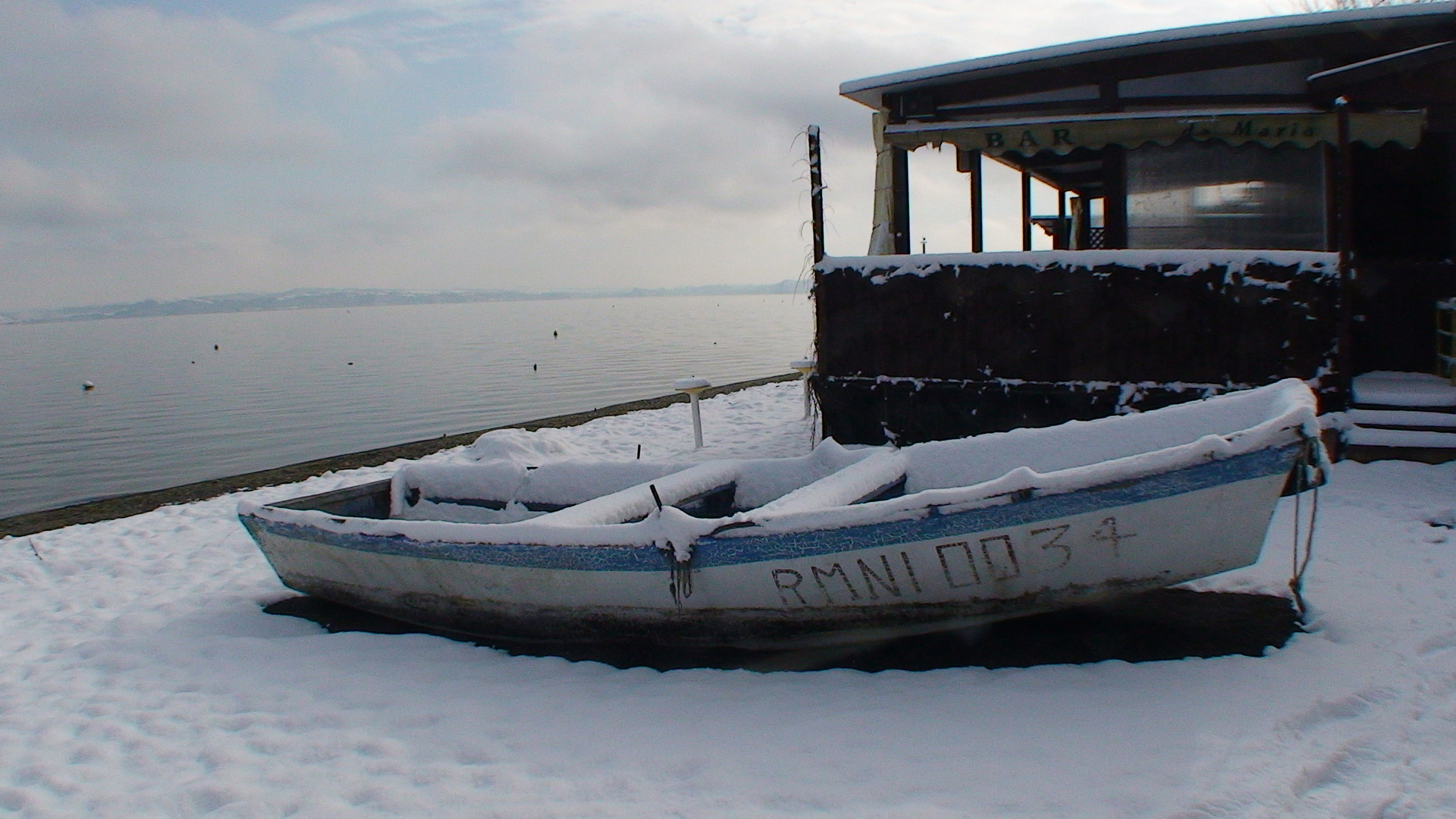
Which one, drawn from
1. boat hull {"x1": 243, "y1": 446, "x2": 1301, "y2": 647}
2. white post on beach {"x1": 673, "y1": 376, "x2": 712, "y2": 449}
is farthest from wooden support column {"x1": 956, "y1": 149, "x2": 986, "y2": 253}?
boat hull {"x1": 243, "y1": 446, "x2": 1301, "y2": 647}

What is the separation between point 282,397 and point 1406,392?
3147cm

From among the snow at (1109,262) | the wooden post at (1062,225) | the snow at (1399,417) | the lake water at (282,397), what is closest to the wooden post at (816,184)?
the snow at (1109,262)

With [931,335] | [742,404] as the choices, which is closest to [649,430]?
[742,404]

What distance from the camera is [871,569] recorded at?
15.7 feet

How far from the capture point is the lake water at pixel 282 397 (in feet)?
65.5

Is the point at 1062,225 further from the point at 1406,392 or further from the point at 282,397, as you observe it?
the point at 282,397

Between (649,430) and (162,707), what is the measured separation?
9.31 metres

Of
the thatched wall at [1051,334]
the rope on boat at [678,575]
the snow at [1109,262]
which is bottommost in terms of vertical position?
the rope on boat at [678,575]

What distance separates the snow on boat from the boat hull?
0.01 m

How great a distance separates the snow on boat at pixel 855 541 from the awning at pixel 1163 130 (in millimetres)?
4894

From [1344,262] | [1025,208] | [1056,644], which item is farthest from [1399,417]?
[1025,208]

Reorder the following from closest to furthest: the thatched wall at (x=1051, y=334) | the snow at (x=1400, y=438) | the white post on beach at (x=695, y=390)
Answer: the snow at (x=1400, y=438) → the thatched wall at (x=1051, y=334) → the white post on beach at (x=695, y=390)

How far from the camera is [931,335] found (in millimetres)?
9789

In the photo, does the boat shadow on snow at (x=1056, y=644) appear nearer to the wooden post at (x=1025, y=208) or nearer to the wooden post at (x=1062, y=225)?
the wooden post at (x=1025, y=208)
